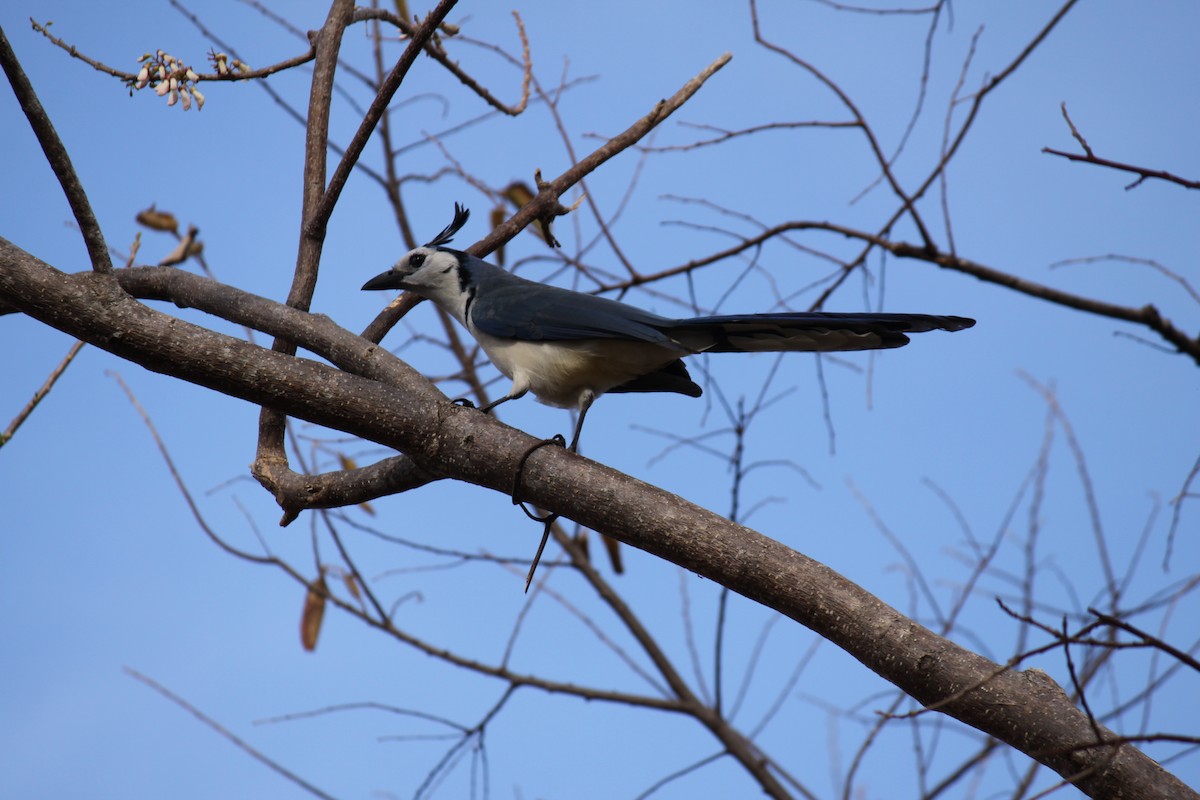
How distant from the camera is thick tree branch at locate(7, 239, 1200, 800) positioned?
1.97 meters

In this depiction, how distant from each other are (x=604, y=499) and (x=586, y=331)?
0.82 m

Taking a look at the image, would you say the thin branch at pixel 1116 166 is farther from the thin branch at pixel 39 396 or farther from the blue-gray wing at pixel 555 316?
the thin branch at pixel 39 396

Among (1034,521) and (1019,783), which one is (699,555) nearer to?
(1019,783)

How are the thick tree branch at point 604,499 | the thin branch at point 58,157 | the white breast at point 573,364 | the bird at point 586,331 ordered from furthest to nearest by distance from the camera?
the white breast at point 573,364 < the bird at point 586,331 < the thin branch at point 58,157 < the thick tree branch at point 604,499

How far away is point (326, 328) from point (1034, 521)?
3.13 meters

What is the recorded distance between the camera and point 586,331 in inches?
116

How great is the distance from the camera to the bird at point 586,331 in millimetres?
2480

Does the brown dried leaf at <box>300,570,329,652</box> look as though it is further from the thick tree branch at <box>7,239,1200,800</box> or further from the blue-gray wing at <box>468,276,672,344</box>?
the thick tree branch at <box>7,239,1200,800</box>

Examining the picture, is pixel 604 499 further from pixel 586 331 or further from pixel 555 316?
pixel 555 316

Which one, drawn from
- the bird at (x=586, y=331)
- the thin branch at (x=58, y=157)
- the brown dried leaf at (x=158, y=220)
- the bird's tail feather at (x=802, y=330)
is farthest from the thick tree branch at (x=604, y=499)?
the brown dried leaf at (x=158, y=220)

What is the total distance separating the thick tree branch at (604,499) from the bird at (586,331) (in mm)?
450

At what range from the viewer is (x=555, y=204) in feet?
11.6

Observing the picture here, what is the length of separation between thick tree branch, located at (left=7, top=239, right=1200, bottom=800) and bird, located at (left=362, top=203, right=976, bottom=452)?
0.45 metres

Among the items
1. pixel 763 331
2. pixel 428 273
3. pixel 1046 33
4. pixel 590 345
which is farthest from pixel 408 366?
pixel 1046 33
